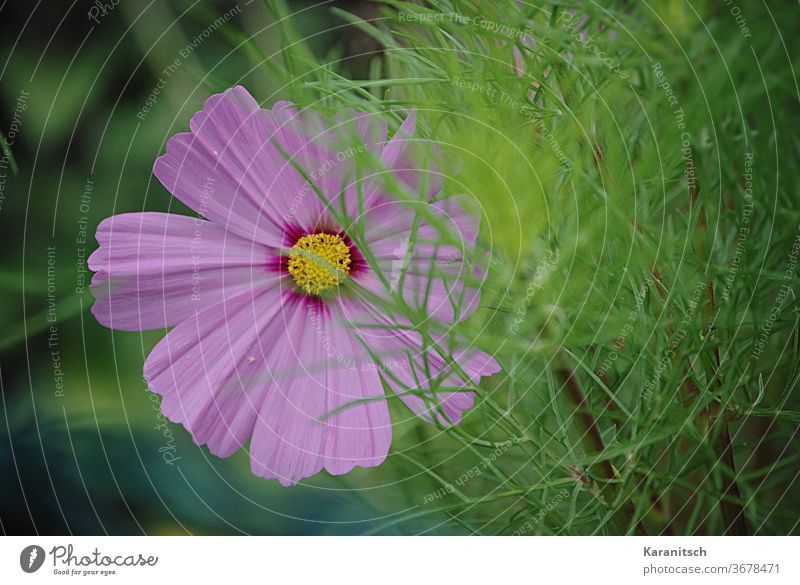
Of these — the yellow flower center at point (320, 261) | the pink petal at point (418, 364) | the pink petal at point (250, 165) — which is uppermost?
the pink petal at point (250, 165)

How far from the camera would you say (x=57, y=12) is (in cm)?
48

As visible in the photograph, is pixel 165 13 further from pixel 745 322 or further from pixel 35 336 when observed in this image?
pixel 745 322

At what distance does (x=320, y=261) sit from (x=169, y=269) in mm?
90

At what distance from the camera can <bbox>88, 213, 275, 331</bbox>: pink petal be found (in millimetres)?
465

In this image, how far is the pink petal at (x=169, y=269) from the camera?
0.47m

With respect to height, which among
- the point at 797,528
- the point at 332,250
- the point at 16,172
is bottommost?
the point at 797,528

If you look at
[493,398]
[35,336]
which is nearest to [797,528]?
[493,398]

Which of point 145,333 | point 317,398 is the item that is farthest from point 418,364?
point 145,333

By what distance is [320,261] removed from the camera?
1.54ft

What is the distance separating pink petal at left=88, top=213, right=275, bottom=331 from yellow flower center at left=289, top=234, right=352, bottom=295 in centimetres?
2

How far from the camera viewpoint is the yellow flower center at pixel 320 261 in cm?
47

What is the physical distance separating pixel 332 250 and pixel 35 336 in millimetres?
202

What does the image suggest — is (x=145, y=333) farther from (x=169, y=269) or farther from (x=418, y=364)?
(x=418, y=364)

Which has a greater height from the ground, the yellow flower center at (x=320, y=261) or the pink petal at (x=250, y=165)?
the pink petal at (x=250, y=165)
